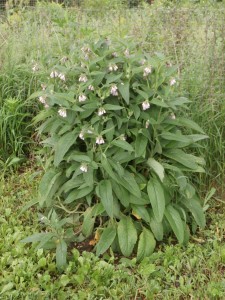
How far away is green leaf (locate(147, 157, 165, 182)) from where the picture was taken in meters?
2.67

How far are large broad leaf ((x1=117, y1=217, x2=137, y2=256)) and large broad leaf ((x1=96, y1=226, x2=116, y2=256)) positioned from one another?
0.16ft

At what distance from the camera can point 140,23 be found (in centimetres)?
534

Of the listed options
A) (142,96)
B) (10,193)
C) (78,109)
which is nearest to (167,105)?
(142,96)

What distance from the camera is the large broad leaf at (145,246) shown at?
8.95 ft

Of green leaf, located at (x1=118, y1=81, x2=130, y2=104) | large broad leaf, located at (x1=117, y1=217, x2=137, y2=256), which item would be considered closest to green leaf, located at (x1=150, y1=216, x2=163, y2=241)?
large broad leaf, located at (x1=117, y1=217, x2=137, y2=256)

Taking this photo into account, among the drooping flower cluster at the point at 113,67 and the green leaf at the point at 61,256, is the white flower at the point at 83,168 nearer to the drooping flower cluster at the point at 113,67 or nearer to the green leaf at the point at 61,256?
the green leaf at the point at 61,256

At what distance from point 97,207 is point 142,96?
0.73 metres

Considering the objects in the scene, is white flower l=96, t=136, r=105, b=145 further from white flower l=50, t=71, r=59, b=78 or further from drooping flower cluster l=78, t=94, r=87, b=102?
white flower l=50, t=71, r=59, b=78

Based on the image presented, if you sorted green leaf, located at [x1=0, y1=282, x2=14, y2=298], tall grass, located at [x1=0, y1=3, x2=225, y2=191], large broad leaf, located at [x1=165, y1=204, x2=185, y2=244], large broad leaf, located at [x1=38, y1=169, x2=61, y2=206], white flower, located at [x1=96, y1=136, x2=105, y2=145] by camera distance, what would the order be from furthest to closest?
tall grass, located at [x1=0, y1=3, x2=225, y2=191] → large broad leaf, located at [x1=38, y1=169, x2=61, y2=206] → large broad leaf, located at [x1=165, y1=204, x2=185, y2=244] → white flower, located at [x1=96, y1=136, x2=105, y2=145] → green leaf, located at [x1=0, y1=282, x2=14, y2=298]

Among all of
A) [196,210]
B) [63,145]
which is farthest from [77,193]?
[196,210]

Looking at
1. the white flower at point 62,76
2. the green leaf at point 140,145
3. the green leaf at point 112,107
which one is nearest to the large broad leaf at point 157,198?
the green leaf at point 140,145

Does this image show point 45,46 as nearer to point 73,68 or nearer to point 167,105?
A: point 73,68

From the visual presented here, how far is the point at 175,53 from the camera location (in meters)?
3.79

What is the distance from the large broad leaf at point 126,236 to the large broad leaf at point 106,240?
0.05 m
